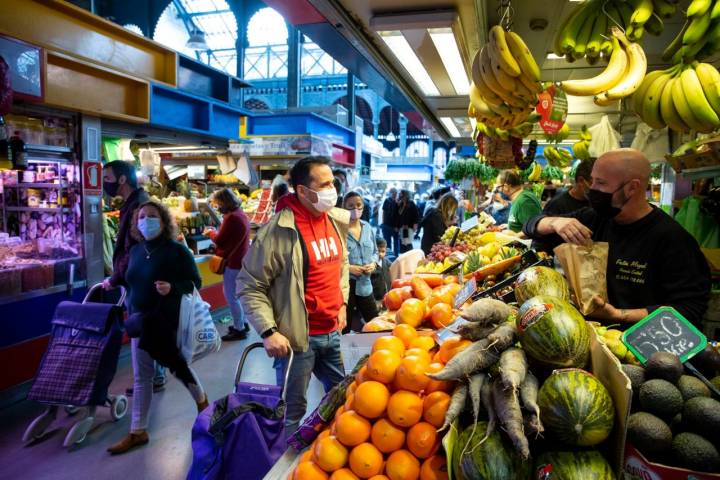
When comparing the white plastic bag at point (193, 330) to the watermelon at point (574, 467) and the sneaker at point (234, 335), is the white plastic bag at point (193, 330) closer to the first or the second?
the sneaker at point (234, 335)

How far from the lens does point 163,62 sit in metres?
6.18

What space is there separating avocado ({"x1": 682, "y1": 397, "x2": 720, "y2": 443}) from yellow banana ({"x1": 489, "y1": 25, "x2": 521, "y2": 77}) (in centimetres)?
190

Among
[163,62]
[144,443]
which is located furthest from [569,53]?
[163,62]

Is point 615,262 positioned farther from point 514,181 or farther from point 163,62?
point 163,62

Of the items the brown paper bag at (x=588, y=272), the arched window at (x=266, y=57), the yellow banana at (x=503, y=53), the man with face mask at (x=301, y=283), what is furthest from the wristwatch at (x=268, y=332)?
the arched window at (x=266, y=57)

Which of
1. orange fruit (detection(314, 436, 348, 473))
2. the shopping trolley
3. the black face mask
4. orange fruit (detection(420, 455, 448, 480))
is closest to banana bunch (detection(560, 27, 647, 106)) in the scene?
the black face mask

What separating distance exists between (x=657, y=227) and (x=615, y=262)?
0.71 ft

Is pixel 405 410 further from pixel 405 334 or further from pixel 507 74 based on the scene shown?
pixel 507 74

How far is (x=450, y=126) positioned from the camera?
7629 millimetres

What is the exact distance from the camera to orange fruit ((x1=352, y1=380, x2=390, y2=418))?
4.73 feet

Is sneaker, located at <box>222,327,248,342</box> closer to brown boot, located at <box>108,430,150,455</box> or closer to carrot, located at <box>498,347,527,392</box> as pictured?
brown boot, located at <box>108,430,150,455</box>

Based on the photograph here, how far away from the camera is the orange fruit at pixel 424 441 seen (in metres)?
1.35

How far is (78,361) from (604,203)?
11.1 ft

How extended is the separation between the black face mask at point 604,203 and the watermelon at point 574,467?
1176mm
